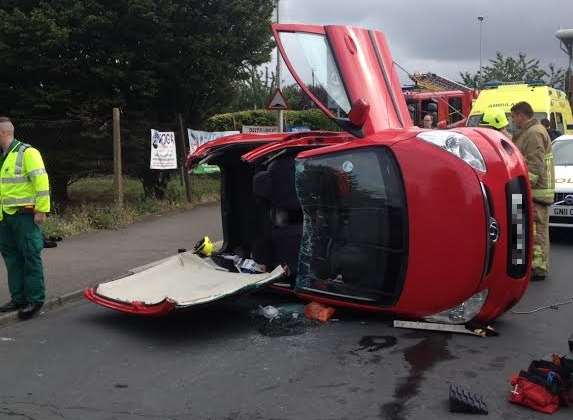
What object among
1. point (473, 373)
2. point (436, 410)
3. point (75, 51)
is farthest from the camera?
point (75, 51)

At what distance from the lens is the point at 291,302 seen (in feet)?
20.9

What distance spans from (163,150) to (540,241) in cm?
790

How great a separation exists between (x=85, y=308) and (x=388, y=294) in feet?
10.0

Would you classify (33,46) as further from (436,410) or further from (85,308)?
(436,410)

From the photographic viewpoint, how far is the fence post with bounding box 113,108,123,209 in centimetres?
1166

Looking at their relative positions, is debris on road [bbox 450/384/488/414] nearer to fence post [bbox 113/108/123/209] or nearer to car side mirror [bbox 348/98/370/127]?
car side mirror [bbox 348/98/370/127]

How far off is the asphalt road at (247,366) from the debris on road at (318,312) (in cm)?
13

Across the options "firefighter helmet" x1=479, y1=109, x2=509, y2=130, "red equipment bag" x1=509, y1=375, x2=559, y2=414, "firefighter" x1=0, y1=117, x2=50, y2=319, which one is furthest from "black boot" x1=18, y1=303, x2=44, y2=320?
"firefighter helmet" x1=479, y1=109, x2=509, y2=130

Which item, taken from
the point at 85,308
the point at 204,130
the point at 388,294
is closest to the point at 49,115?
the point at 204,130

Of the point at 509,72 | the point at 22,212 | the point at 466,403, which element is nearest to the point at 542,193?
the point at 466,403

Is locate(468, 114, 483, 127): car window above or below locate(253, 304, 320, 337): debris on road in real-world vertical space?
above

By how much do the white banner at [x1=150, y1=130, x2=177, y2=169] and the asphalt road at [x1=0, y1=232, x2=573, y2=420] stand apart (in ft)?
22.8

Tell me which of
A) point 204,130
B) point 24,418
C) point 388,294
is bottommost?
point 24,418

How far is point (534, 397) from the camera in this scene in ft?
12.6
